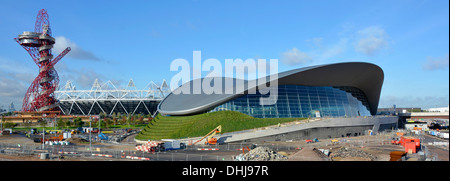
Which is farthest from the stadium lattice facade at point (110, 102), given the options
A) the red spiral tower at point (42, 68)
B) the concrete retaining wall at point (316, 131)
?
the concrete retaining wall at point (316, 131)

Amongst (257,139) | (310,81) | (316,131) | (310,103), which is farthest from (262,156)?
(310,81)

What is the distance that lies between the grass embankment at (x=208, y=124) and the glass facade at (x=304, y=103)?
197cm

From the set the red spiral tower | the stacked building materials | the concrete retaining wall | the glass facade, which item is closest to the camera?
the stacked building materials

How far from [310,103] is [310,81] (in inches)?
160

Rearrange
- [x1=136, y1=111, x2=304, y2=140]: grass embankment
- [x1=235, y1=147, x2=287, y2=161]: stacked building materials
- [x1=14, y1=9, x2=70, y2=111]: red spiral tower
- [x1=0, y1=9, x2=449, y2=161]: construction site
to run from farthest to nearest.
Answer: [x1=14, y1=9, x2=70, y2=111]: red spiral tower, [x1=136, y1=111, x2=304, y2=140]: grass embankment, [x1=0, y1=9, x2=449, y2=161]: construction site, [x1=235, y1=147, x2=287, y2=161]: stacked building materials

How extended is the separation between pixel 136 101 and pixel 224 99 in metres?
97.7

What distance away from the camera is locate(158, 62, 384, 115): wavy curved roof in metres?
56.5

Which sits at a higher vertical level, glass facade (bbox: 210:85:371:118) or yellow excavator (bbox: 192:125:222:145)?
glass facade (bbox: 210:85:371:118)

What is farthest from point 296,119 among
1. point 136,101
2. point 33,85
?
point 33,85

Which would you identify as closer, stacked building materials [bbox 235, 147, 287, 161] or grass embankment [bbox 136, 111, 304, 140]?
stacked building materials [bbox 235, 147, 287, 161]

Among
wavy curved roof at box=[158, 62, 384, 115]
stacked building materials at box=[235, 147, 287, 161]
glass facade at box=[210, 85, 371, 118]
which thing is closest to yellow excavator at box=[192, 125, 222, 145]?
glass facade at box=[210, 85, 371, 118]

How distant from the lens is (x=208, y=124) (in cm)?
5288

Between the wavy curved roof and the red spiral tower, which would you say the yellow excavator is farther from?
the red spiral tower

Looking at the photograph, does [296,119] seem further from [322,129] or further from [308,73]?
[308,73]
